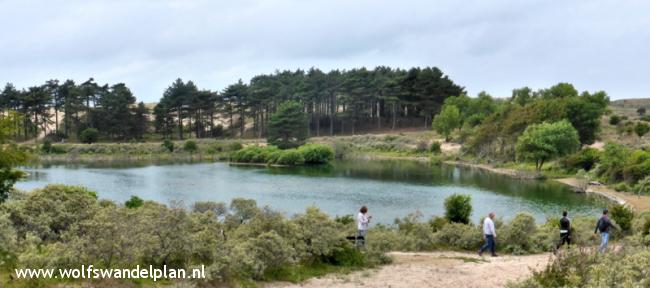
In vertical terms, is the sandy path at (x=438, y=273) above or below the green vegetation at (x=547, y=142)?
below

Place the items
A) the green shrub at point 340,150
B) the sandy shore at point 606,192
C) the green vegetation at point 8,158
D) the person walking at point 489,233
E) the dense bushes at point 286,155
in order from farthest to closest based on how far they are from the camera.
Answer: the green shrub at point 340,150 → the dense bushes at point 286,155 → the sandy shore at point 606,192 → the green vegetation at point 8,158 → the person walking at point 489,233

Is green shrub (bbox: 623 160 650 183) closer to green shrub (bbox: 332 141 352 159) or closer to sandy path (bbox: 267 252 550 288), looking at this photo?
sandy path (bbox: 267 252 550 288)

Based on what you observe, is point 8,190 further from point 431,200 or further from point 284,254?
point 431,200

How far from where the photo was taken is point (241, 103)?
4272 inches

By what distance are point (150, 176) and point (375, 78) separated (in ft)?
188

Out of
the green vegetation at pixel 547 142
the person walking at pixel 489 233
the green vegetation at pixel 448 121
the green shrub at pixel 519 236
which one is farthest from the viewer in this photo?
the green vegetation at pixel 448 121

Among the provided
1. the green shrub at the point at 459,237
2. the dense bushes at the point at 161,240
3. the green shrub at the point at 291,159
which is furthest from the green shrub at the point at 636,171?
the green shrub at the point at 291,159

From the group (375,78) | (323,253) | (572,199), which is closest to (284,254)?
(323,253)

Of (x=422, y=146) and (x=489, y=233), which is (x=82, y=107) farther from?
(x=489, y=233)

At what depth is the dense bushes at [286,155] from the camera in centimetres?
7575

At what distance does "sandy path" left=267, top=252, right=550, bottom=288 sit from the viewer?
14.1 metres

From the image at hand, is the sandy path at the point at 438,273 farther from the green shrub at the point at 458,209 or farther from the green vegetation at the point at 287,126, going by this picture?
the green vegetation at the point at 287,126

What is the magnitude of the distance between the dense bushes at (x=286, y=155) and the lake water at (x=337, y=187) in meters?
5.01

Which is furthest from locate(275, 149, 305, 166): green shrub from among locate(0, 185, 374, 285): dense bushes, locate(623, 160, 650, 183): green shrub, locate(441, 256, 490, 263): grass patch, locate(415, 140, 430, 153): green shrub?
locate(441, 256, 490, 263): grass patch
